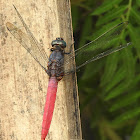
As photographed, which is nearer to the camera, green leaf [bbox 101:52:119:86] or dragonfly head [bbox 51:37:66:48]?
dragonfly head [bbox 51:37:66:48]

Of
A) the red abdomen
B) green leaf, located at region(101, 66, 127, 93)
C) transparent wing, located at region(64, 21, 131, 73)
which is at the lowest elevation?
the red abdomen

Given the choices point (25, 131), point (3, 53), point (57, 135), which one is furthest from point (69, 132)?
point (3, 53)

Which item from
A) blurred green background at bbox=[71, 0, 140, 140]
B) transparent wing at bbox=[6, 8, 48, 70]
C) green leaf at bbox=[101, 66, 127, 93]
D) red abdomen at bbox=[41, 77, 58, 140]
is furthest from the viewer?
green leaf at bbox=[101, 66, 127, 93]

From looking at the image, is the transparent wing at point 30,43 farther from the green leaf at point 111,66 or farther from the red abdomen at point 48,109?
the green leaf at point 111,66

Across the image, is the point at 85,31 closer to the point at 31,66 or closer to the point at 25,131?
the point at 31,66

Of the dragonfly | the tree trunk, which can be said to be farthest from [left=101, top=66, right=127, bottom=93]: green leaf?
the tree trunk

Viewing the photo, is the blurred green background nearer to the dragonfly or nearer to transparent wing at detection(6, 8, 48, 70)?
the dragonfly

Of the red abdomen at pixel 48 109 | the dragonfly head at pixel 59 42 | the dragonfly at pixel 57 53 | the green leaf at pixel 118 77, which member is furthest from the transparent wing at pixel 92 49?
the green leaf at pixel 118 77
